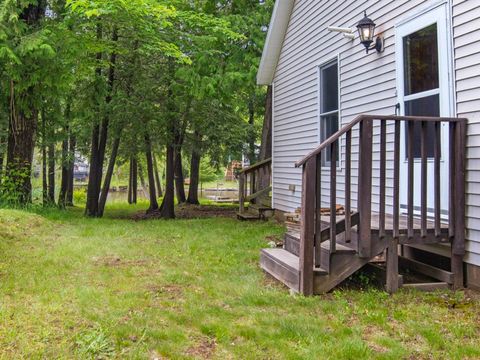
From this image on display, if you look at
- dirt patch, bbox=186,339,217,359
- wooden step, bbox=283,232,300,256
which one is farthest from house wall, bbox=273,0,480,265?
dirt patch, bbox=186,339,217,359

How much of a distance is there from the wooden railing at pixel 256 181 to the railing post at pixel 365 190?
6.39m

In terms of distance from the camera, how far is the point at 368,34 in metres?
5.56

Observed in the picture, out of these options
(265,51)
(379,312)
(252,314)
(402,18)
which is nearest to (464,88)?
(402,18)

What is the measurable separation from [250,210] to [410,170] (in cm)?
673

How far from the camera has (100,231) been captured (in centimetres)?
757

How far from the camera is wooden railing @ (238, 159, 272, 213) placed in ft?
33.7

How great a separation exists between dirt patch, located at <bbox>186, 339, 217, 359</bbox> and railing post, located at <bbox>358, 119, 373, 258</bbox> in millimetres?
1687

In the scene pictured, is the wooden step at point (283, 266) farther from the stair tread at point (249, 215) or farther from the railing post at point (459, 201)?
the stair tread at point (249, 215)

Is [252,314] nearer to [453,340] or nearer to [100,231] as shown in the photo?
[453,340]

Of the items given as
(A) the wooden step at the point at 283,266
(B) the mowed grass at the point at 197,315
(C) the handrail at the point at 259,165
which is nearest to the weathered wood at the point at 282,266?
(A) the wooden step at the point at 283,266

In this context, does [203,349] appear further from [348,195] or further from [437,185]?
[437,185]

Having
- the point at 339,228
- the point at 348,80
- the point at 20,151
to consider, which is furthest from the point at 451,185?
the point at 20,151

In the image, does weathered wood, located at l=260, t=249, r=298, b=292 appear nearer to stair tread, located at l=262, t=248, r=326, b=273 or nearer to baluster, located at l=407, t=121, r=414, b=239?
stair tread, located at l=262, t=248, r=326, b=273

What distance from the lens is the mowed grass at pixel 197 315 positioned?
2.71 metres
